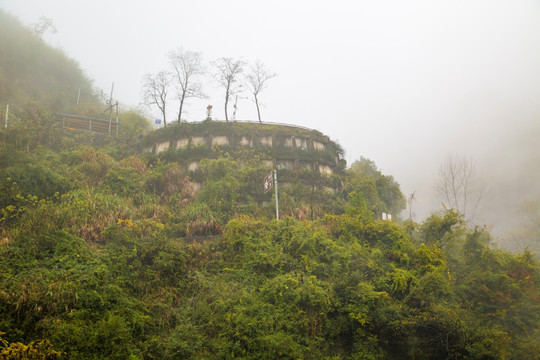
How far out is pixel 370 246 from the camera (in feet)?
65.5

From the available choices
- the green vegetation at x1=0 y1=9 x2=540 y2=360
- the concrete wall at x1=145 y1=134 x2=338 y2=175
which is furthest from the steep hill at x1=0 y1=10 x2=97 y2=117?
the concrete wall at x1=145 y1=134 x2=338 y2=175

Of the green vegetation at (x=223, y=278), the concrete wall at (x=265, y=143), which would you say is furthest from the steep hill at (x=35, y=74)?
the concrete wall at (x=265, y=143)

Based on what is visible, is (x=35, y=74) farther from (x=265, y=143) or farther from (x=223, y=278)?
(x=223, y=278)

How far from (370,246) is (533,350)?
318 inches

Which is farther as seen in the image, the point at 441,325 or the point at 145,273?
the point at 145,273

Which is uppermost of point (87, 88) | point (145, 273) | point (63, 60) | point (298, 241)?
point (63, 60)

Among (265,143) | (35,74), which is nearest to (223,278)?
(265,143)

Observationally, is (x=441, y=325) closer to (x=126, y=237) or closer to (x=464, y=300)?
(x=464, y=300)

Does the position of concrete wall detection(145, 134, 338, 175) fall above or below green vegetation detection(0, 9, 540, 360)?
above

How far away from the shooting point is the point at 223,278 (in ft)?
53.3

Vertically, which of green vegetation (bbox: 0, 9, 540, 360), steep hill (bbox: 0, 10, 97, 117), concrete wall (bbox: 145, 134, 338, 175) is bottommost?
green vegetation (bbox: 0, 9, 540, 360)

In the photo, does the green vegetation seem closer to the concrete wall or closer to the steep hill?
the concrete wall

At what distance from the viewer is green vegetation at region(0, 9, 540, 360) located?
12117mm

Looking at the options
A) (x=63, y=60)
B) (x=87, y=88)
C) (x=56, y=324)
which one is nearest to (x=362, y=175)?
(x=56, y=324)
